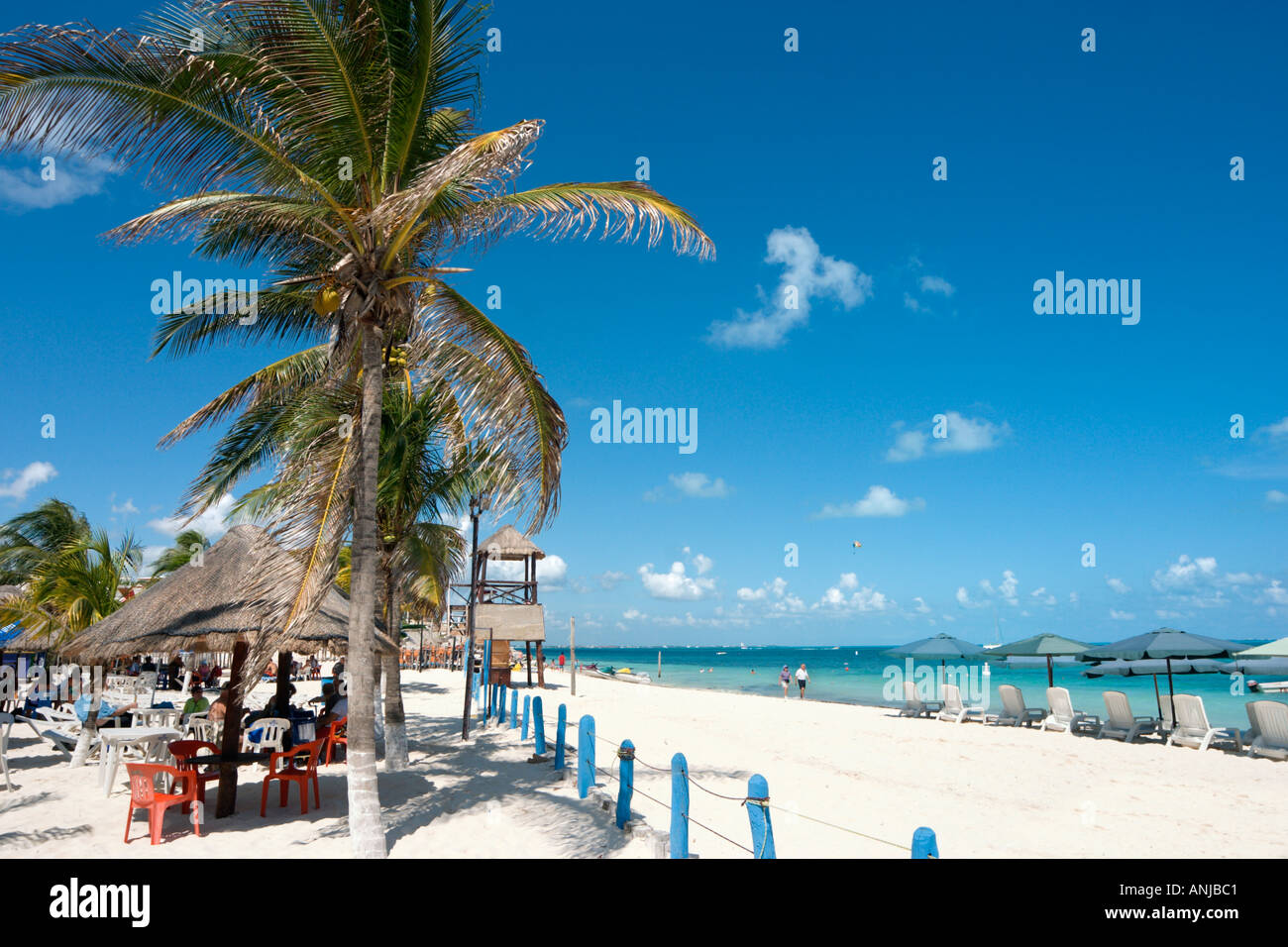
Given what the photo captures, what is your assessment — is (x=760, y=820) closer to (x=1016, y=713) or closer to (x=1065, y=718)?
(x=1065, y=718)

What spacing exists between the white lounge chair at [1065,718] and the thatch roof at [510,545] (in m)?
19.5

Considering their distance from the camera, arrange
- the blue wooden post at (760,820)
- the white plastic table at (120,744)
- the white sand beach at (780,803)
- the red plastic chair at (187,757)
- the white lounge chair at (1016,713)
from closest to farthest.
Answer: the blue wooden post at (760,820) → the white sand beach at (780,803) → the red plastic chair at (187,757) → the white plastic table at (120,744) → the white lounge chair at (1016,713)

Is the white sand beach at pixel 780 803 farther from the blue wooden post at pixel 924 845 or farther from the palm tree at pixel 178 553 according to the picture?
the palm tree at pixel 178 553

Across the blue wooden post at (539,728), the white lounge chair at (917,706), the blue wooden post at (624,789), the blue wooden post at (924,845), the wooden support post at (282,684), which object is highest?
the blue wooden post at (924,845)

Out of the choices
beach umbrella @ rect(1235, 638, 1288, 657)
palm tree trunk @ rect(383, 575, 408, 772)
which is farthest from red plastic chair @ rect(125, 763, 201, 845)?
beach umbrella @ rect(1235, 638, 1288, 657)

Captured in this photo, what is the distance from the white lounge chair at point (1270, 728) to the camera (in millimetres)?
12898

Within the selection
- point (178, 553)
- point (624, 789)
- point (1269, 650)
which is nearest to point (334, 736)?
point (624, 789)

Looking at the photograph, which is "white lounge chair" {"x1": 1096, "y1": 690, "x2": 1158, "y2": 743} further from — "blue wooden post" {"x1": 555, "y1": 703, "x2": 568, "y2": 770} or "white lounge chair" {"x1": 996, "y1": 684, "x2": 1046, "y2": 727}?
"blue wooden post" {"x1": 555, "y1": 703, "x2": 568, "y2": 770}

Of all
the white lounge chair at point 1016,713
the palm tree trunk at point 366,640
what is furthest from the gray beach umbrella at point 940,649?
the palm tree trunk at point 366,640

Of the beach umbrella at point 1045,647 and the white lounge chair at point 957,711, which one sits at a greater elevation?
the beach umbrella at point 1045,647

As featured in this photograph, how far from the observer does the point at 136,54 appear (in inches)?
240
